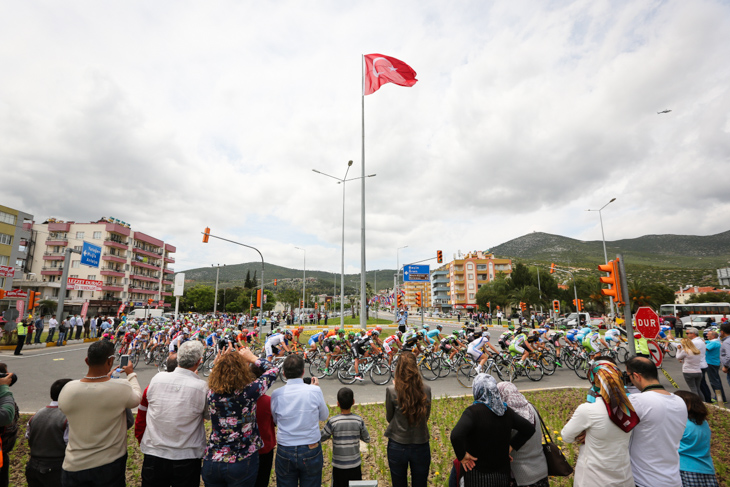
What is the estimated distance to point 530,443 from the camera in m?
3.20

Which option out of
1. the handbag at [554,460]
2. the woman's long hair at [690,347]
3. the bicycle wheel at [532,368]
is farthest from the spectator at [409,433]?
the bicycle wheel at [532,368]

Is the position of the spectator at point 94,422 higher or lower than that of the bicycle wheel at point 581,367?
higher

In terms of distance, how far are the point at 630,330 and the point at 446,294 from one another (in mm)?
116875

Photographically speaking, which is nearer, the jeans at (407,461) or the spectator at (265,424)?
the spectator at (265,424)

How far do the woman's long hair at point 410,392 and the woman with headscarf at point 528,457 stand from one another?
2.89ft

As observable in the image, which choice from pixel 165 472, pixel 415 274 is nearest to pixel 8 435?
pixel 165 472

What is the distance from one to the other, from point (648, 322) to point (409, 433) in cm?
761

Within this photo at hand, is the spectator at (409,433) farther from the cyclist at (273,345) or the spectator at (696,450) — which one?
the cyclist at (273,345)

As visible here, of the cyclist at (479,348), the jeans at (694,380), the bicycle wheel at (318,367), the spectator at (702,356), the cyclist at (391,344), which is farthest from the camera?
the bicycle wheel at (318,367)

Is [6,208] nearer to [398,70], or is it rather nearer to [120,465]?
[398,70]

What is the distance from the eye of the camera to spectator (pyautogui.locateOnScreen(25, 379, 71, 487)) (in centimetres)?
345

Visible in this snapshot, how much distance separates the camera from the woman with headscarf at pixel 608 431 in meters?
3.00

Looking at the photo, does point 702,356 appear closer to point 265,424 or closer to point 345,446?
point 345,446

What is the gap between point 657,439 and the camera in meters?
3.16
